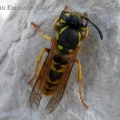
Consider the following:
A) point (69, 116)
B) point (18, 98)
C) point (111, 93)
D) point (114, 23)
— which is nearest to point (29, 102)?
point (18, 98)

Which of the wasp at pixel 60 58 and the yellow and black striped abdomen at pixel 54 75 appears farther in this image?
the yellow and black striped abdomen at pixel 54 75

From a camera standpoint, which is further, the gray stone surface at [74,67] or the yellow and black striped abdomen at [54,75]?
the yellow and black striped abdomen at [54,75]

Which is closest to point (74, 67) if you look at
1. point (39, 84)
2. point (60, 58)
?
point (60, 58)

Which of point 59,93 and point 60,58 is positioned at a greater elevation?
point 60,58

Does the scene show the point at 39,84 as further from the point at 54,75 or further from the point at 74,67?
the point at 74,67

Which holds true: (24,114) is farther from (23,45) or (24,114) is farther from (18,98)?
(23,45)
